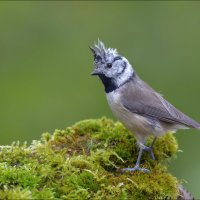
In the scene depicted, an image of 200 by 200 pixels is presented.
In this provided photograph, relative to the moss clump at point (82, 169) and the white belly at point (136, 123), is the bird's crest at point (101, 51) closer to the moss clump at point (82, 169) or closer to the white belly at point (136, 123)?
the white belly at point (136, 123)

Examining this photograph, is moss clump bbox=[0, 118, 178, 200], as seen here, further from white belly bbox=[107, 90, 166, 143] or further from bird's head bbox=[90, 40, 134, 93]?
bird's head bbox=[90, 40, 134, 93]

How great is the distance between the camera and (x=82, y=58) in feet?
41.7

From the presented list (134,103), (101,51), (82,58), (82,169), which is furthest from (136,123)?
(82,58)

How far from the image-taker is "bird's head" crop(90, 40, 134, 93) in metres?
7.10

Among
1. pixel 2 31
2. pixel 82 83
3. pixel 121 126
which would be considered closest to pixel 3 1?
pixel 2 31

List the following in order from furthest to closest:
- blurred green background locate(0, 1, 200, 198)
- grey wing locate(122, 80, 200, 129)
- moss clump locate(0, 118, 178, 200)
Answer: blurred green background locate(0, 1, 200, 198), grey wing locate(122, 80, 200, 129), moss clump locate(0, 118, 178, 200)

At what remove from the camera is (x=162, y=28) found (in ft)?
45.0

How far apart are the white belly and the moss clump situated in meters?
0.17

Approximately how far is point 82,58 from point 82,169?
699 cm

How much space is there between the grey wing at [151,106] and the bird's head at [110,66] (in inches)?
7.0

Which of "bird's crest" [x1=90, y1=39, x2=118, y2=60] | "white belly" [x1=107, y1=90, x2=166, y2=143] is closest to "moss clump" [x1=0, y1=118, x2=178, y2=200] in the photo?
"white belly" [x1=107, y1=90, x2=166, y2=143]

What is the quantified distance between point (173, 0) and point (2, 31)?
4.31 metres

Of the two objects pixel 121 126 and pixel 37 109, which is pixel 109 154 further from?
pixel 37 109

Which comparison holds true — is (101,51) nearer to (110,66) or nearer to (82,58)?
(110,66)
